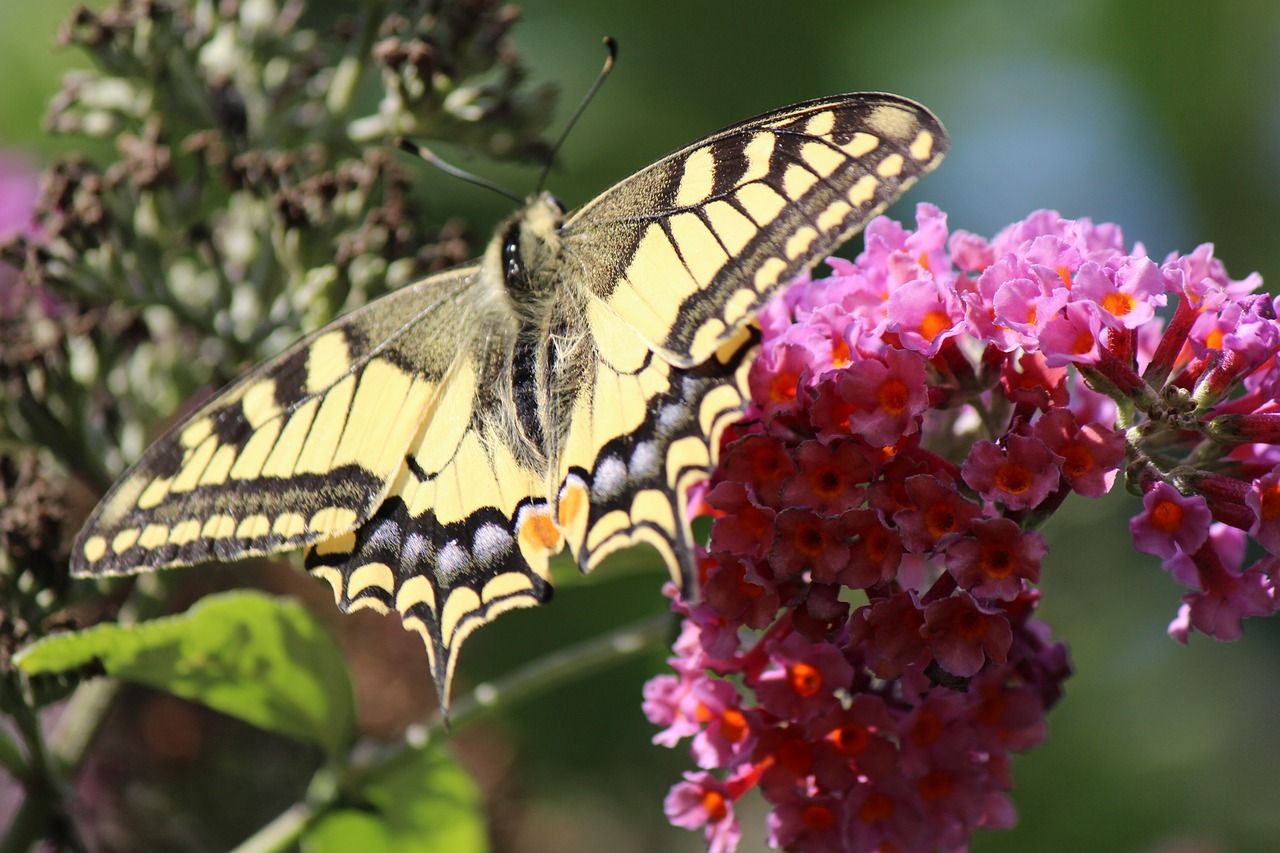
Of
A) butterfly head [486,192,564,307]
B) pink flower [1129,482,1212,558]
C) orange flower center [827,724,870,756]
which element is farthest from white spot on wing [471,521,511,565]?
pink flower [1129,482,1212,558]

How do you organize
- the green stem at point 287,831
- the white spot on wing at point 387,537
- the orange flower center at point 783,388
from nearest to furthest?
the orange flower center at point 783,388 < the white spot on wing at point 387,537 < the green stem at point 287,831

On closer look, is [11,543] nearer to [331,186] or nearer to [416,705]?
[331,186]

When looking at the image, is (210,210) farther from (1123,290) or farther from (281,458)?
(1123,290)

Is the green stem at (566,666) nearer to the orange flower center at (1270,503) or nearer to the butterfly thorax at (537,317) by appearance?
the butterfly thorax at (537,317)

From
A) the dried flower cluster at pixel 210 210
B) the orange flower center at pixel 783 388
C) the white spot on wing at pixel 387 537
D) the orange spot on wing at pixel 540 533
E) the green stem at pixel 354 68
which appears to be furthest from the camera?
the green stem at pixel 354 68

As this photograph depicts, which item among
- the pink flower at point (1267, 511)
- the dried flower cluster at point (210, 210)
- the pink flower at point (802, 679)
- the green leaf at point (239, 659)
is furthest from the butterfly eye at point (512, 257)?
the pink flower at point (1267, 511)

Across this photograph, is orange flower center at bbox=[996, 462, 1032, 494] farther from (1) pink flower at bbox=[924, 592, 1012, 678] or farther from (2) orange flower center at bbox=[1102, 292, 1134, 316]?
(2) orange flower center at bbox=[1102, 292, 1134, 316]

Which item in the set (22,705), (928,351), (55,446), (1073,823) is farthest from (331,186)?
Answer: (1073,823)
